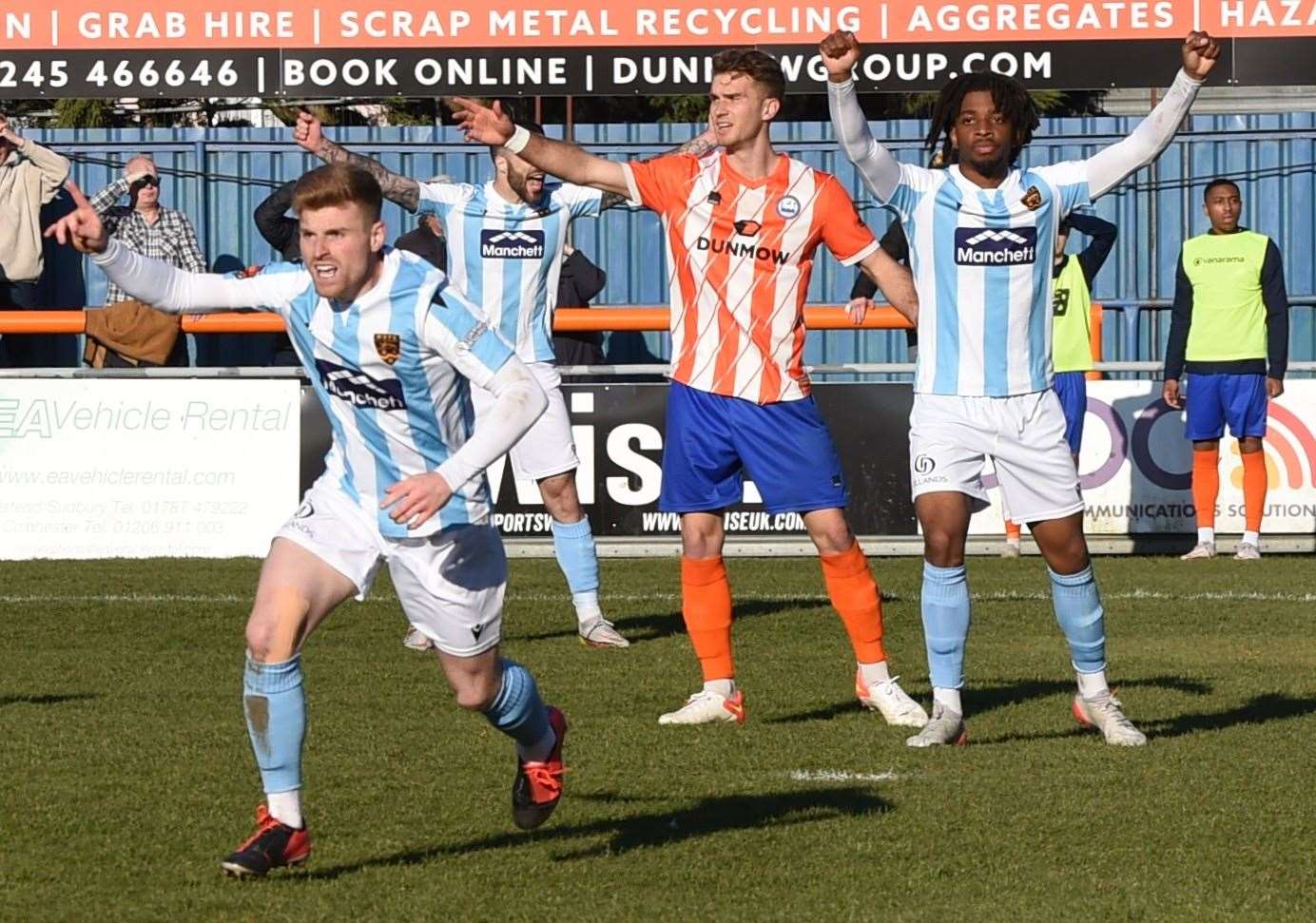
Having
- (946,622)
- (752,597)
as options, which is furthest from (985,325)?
(752,597)

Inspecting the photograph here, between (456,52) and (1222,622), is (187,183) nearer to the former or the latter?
(456,52)

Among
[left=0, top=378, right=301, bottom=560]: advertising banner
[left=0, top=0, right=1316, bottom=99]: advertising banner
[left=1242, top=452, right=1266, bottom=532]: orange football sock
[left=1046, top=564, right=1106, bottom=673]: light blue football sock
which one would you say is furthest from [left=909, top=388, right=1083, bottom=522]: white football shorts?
[left=0, top=0, right=1316, bottom=99]: advertising banner

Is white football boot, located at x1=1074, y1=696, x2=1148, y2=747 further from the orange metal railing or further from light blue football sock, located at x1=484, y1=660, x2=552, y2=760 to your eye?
the orange metal railing

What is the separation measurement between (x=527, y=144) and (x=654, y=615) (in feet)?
15.4

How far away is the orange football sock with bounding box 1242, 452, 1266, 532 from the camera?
14.5m

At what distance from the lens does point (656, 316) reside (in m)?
15.9

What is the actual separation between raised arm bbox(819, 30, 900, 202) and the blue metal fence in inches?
460

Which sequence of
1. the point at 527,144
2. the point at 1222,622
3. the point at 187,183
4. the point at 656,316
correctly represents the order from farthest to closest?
the point at 187,183 < the point at 656,316 < the point at 1222,622 < the point at 527,144

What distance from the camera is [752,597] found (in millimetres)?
12336

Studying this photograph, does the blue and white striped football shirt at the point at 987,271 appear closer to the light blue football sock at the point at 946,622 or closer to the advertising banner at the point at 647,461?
the light blue football sock at the point at 946,622

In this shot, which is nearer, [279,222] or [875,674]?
[875,674]

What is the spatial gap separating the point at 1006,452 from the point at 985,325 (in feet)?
1.34

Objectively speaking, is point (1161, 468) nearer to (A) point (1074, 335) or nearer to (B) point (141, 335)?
(A) point (1074, 335)

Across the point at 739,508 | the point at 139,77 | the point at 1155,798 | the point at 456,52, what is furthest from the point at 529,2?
the point at 1155,798
